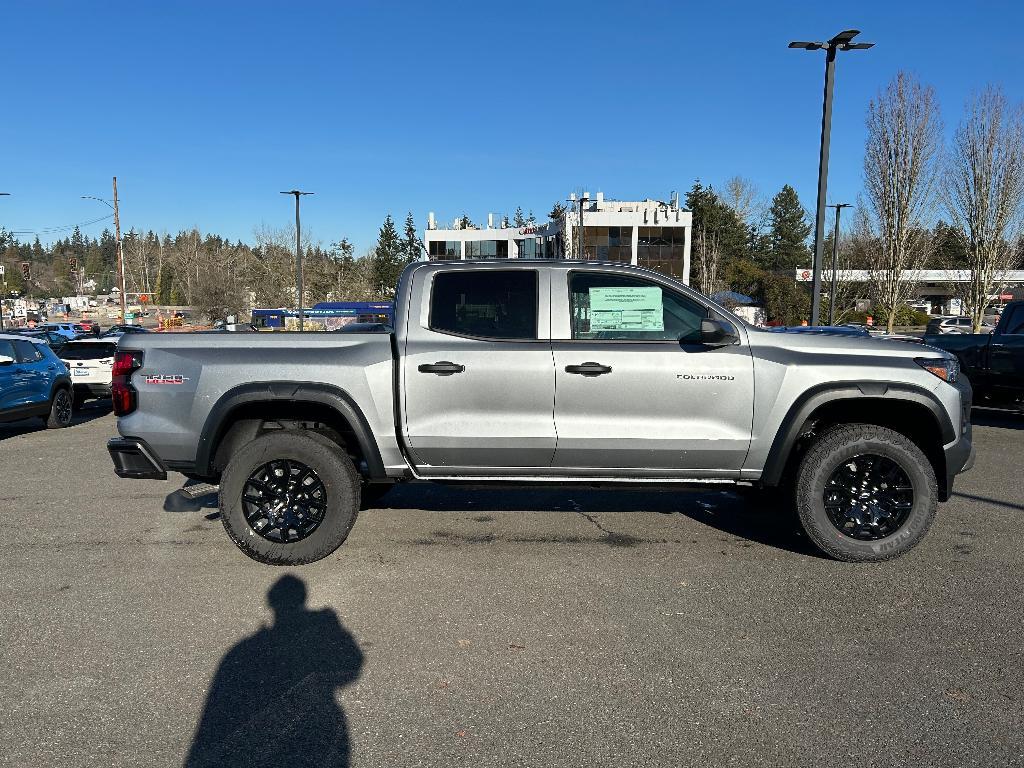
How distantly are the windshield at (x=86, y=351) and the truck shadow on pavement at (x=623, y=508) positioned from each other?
9.75m

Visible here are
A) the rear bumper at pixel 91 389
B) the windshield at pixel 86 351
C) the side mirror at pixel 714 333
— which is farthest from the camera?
the windshield at pixel 86 351

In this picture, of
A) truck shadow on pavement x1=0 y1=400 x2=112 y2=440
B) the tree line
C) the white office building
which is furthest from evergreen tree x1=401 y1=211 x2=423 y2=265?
truck shadow on pavement x1=0 y1=400 x2=112 y2=440

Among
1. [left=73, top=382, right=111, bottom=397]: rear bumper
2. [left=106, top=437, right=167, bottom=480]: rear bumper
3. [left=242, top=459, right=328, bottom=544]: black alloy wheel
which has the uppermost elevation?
[left=106, top=437, right=167, bottom=480]: rear bumper

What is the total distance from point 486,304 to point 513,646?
7.23ft

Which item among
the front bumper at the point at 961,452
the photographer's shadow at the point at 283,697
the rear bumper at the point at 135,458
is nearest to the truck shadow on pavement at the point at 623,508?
the front bumper at the point at 961,452

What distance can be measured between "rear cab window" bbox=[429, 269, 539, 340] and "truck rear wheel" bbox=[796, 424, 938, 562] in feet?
6.70

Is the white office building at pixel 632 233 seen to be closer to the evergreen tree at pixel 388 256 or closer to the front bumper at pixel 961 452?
the evergreen tree at pixel 388 256

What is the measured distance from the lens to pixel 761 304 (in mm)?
54688

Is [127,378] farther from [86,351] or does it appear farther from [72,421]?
[86,351]

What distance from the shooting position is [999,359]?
34.8 feet

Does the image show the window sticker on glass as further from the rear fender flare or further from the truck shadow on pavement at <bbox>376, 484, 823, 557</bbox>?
the rear fender flare

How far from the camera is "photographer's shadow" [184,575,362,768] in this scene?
9.16 feet

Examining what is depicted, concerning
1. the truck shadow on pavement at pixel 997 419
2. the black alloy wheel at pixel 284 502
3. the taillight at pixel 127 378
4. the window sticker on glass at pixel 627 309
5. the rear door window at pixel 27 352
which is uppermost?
the window sticker on glass at pixel 627 309

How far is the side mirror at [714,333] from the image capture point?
14.7ft
